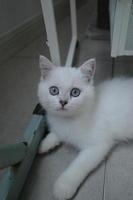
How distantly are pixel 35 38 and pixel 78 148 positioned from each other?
4.08ft

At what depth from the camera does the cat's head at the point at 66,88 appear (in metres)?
0.84

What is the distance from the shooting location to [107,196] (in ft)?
2.89

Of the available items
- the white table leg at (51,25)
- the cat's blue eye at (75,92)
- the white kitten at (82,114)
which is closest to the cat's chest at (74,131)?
the white kitten at (82,114)

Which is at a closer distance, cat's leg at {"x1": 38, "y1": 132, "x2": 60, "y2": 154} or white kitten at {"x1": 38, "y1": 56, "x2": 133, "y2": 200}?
white kitten at {"x1": 38, "y1": 56, "x2": 133, "y2": 200}

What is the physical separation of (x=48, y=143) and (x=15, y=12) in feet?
3.75

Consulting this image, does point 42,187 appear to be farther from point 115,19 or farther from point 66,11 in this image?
point 66,11

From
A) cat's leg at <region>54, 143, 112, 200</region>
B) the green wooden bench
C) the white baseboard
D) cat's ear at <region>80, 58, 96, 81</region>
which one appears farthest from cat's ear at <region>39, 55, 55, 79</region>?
the white baseboard

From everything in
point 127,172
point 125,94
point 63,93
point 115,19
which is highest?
point 115,19

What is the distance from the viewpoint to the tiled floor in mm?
906

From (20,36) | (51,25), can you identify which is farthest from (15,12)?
(51,25)

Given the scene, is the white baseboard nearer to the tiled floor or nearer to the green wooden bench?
the tiled floor

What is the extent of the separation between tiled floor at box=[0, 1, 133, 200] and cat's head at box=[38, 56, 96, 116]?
0.89ft

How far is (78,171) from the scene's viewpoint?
0.87 meters

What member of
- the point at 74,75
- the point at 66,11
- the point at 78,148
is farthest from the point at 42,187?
the point at 66,11
